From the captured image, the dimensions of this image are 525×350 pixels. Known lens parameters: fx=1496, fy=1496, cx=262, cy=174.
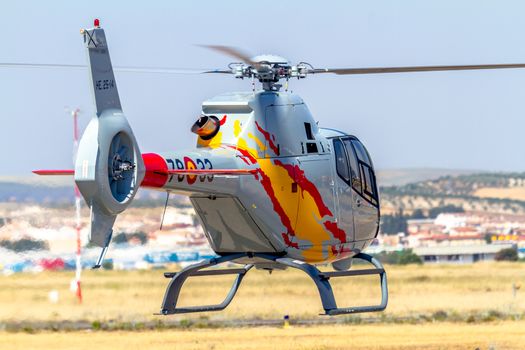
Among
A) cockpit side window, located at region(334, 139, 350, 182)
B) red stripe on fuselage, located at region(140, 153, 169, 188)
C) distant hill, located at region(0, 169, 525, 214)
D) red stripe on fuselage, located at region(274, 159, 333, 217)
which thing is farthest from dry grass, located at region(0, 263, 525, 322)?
distant hill, located at region(0, 169, 525, 214)

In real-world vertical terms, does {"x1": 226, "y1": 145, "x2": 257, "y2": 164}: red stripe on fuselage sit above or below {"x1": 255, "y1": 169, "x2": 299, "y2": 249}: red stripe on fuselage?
above

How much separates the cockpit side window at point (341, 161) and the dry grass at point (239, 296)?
17.5 metres

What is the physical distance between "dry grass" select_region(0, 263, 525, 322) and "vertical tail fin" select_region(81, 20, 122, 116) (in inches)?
846

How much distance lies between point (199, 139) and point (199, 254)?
37196 millimetres

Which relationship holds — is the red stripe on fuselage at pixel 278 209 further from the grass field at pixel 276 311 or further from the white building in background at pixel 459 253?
the white building in background at pixel 459 253

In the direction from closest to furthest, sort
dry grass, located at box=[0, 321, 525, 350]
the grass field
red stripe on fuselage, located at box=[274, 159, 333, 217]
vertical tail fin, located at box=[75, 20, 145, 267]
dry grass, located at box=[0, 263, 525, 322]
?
vertical tail fin, located at box=[75, 20, 145, 267] → red stripe on fuselage, located at box=[274, 159, 333, 217] → dry grass, located at box=[0, 321, 525, 350] → the grass field → dry grass, located at box=[0, 263, 525, 322]

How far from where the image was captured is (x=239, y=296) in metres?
48.0

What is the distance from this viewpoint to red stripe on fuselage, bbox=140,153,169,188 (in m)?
A: 23.4

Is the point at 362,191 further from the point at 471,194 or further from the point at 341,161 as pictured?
the point at 471,194

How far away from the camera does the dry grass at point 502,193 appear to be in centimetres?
10719

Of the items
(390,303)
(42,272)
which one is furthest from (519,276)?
(42,272)

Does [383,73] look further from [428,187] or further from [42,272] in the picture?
[428,187]

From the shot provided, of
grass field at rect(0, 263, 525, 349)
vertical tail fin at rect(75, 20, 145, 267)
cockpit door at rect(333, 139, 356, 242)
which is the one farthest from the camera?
grass field at rect(0, 263, 525, 349)

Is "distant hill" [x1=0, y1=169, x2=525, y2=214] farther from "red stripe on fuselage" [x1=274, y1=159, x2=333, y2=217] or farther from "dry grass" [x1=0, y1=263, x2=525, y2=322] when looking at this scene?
"red stripe on fuselage" [x1=274, y1=159, x2=333, y2=217]
